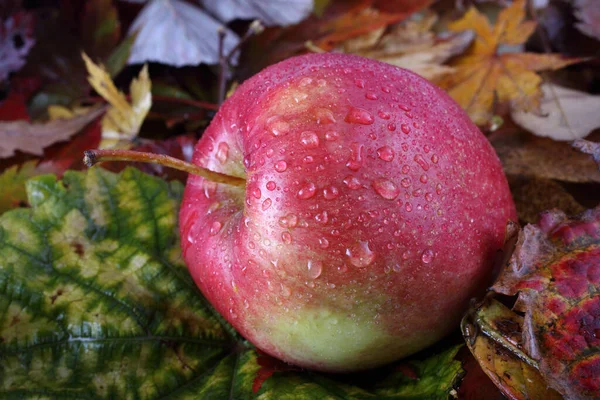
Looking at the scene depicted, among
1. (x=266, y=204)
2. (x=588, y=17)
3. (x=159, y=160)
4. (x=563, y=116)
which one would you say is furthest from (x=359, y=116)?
(x=588, y=17)


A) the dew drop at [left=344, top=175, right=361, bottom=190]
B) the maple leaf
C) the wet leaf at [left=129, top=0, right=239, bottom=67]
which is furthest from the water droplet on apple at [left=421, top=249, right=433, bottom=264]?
the wet leaf at [left=129, top=0, right=239, bottom=67]

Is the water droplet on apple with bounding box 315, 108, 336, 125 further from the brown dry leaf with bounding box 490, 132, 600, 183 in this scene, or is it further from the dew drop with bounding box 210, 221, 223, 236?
the brown dry leaf with bounding box 490, 132, 600, 183

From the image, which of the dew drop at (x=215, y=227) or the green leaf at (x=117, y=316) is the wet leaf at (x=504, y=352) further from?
the dew drop at (x=215, y=227)

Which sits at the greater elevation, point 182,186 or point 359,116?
point 359,116

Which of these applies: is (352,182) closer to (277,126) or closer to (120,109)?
→ (277,126)

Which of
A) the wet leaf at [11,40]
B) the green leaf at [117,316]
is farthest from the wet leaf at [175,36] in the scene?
the green leaf at [117,316]

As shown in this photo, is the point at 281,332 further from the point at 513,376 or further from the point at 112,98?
the point at 112,98
